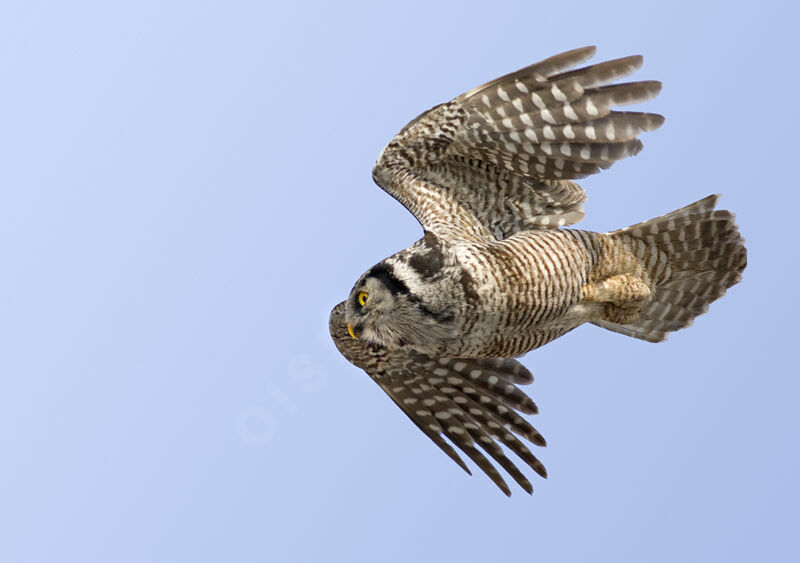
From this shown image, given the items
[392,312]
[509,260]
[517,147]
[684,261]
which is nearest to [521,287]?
[509,260]

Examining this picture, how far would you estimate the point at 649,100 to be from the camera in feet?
24.8

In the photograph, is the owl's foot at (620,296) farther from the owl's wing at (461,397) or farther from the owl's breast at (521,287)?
the owl's wing at (461,397)

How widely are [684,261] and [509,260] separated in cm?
152

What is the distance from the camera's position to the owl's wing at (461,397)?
8.64 meters

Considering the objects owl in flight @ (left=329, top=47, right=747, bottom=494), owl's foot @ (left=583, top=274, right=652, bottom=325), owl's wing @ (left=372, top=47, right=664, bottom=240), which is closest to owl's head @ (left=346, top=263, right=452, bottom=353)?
owl in flight @ (left=329, top=47, right=747, bottom=494)

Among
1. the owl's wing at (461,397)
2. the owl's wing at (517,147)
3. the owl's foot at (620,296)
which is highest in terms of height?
the owl's wing at (517,147)

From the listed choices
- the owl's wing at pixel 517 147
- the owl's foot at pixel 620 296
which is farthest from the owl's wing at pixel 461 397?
the owl's wing at pixel 517 147

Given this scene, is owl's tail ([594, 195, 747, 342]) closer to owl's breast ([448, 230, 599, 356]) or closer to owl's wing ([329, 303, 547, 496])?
owl's breast ([448, 230, 599, 356])

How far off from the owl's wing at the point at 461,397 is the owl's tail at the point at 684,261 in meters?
0.89

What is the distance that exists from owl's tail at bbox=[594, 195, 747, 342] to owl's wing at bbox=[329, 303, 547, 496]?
889 millimetres

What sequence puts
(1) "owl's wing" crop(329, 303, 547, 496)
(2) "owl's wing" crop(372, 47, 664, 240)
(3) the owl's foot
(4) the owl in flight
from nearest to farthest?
1. (4) the owl in flight
2. (2) "owl's wing" crop(372, 47, 664, 240)
3. (3) the owl's foot
4. (1) "owl's wing" crop(329, 303, 547, 496)

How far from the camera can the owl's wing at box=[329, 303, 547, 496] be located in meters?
8.64

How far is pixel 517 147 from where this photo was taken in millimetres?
7988

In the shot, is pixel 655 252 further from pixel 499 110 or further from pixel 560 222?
pixel 499 110
